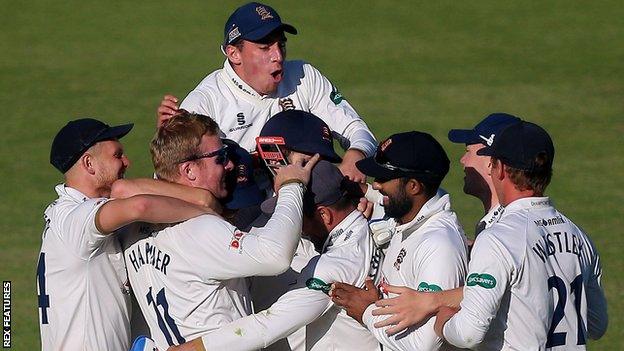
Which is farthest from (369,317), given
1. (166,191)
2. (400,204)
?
(166,191)

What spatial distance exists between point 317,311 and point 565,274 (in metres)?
1.36

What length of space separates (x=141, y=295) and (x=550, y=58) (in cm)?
1620

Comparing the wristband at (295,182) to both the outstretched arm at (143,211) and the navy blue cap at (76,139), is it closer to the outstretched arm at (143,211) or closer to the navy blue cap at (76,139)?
the outstretched arm at (143,211)

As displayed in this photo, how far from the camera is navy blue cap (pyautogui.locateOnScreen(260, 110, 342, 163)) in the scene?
294 inches

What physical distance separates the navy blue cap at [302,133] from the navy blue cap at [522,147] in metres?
1.23

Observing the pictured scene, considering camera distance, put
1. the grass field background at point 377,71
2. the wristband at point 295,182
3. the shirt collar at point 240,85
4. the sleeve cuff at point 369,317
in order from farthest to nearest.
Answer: the grass field background at point 377,71, the shirt collar at point 240,85, the wristband at point 295,182, the sleeve cuff at point 369,317

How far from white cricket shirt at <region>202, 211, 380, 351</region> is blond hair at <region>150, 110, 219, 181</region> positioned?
886mm

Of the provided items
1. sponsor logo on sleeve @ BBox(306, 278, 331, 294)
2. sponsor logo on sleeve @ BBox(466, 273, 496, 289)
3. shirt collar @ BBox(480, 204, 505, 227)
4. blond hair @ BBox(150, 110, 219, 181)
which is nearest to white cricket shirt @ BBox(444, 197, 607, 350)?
sponsor logo on sleeve @ BBox(466, 273, 496, 289)

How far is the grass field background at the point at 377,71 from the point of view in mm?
17500

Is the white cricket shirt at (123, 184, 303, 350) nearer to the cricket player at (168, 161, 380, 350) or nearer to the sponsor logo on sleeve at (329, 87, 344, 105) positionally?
the cricket player at (168, 161, 380, 350)

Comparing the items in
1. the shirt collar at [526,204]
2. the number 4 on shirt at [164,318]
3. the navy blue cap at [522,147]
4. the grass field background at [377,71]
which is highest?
the navy blue cap at [522,147]

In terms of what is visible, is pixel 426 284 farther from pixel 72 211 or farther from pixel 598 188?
pixel 598 188

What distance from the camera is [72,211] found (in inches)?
280

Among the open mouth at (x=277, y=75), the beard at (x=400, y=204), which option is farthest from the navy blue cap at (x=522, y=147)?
the open mouth at (x=277, y=75)
